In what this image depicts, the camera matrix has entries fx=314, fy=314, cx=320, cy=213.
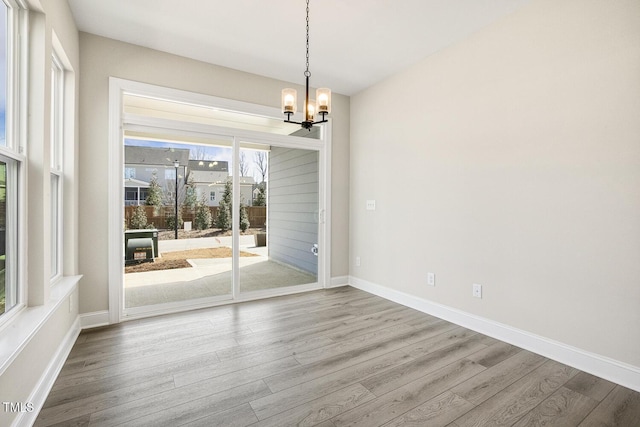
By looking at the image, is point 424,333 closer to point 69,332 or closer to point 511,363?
point 511,363

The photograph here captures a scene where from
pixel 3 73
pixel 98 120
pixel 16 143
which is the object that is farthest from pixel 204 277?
pixel 3 73

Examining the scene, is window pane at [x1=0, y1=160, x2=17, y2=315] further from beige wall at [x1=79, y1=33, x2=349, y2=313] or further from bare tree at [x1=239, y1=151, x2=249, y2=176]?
bare tree at [x1=239, y1=151, x2=249, y2=176]

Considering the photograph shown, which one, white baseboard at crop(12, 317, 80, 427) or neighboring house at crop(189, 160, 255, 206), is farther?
neighboring house at crop(189, 160, 255, 206)

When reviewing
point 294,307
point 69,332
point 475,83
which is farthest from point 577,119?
point 69,332

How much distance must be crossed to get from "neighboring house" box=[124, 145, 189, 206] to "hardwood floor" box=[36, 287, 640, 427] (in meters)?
1.39

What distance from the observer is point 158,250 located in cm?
360

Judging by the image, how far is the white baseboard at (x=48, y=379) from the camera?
1.67 m

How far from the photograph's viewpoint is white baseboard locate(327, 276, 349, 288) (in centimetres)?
470

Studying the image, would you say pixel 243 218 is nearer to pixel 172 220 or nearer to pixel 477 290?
pixel 172 220

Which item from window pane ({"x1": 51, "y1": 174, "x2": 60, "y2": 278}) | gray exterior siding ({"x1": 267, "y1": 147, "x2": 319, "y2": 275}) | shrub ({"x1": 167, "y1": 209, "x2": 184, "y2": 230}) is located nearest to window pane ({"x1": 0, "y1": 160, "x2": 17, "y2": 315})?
window pane ({"x1": 51, "y1": 174, "x2": 60, "y2": 278})

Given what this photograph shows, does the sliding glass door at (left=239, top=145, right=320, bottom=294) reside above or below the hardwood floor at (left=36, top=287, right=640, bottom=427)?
above

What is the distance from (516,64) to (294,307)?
3320 mm

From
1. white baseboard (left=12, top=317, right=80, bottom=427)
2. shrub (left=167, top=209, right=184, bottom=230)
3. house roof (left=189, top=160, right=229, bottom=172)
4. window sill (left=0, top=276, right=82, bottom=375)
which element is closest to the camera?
window sill (left=0, top=276, right=82, bottom=375)

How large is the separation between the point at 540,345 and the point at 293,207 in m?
3.12
